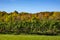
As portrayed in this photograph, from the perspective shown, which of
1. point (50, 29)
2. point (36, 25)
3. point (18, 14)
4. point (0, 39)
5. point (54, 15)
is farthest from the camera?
point (18, 14)

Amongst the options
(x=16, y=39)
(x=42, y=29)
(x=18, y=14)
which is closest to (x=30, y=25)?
(x=42, y=29)

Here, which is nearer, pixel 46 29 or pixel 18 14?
pixel 46 29

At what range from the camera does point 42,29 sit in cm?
2983

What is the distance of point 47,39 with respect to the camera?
60.1 feet

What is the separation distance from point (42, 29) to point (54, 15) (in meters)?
17.8

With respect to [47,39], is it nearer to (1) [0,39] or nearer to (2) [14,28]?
(1) [0,39]

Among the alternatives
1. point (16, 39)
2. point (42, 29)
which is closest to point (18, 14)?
point (42, 29)

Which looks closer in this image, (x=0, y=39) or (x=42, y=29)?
(x=0, y=39)

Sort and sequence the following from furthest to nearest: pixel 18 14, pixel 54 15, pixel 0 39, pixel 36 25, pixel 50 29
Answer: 1. pixel 18 14
2. pixel 54 15
3. pixel 36 25
4. pixel 50 29
5. pixel 0 39

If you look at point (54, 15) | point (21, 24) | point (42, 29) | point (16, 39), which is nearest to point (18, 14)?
point (54, 15)

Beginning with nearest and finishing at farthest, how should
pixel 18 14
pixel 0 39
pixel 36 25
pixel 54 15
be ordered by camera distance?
pixel 0 39 < pixel 36 25 < pixel 54 15 < pixel 18 14

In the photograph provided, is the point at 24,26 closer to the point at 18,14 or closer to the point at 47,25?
the point at 47,25

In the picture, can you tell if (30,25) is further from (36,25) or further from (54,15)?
(54,15)

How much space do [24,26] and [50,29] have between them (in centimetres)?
506
